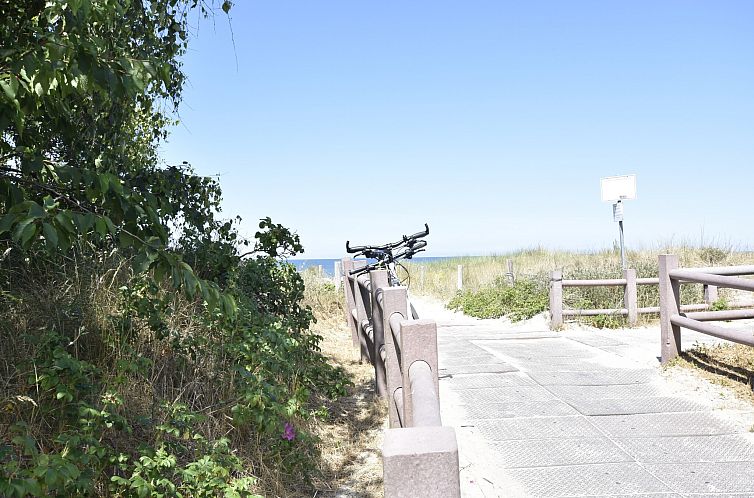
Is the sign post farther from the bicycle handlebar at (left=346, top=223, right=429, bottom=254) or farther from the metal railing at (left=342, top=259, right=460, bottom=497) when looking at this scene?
the metal railing at (left=342, top=259, right=460, bottom=497)

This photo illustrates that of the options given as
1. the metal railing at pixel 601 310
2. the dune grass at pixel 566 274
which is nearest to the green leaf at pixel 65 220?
the dune grass at pixel 566 274

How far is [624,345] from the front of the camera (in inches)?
364

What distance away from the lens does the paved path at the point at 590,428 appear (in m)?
4.11

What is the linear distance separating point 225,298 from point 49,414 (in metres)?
1.78

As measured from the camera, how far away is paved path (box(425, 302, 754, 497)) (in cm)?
411

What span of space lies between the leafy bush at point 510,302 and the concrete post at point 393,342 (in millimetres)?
8574

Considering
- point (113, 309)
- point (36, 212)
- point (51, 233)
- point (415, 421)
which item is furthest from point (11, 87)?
point (113, 309)

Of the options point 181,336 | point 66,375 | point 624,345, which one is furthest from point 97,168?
point 624,345

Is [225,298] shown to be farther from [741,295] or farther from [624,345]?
[741,295]

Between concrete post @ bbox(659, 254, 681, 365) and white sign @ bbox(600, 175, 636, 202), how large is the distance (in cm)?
622

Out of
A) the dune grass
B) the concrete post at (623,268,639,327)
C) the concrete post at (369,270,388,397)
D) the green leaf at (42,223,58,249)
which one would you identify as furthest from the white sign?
the green leaf at (42,223,58,249)

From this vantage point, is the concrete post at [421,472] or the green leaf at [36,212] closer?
the concrete post at [421,472]

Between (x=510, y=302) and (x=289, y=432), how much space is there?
10.5 m

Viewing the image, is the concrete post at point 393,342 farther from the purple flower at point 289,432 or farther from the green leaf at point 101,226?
the green leaf at point 101,226
